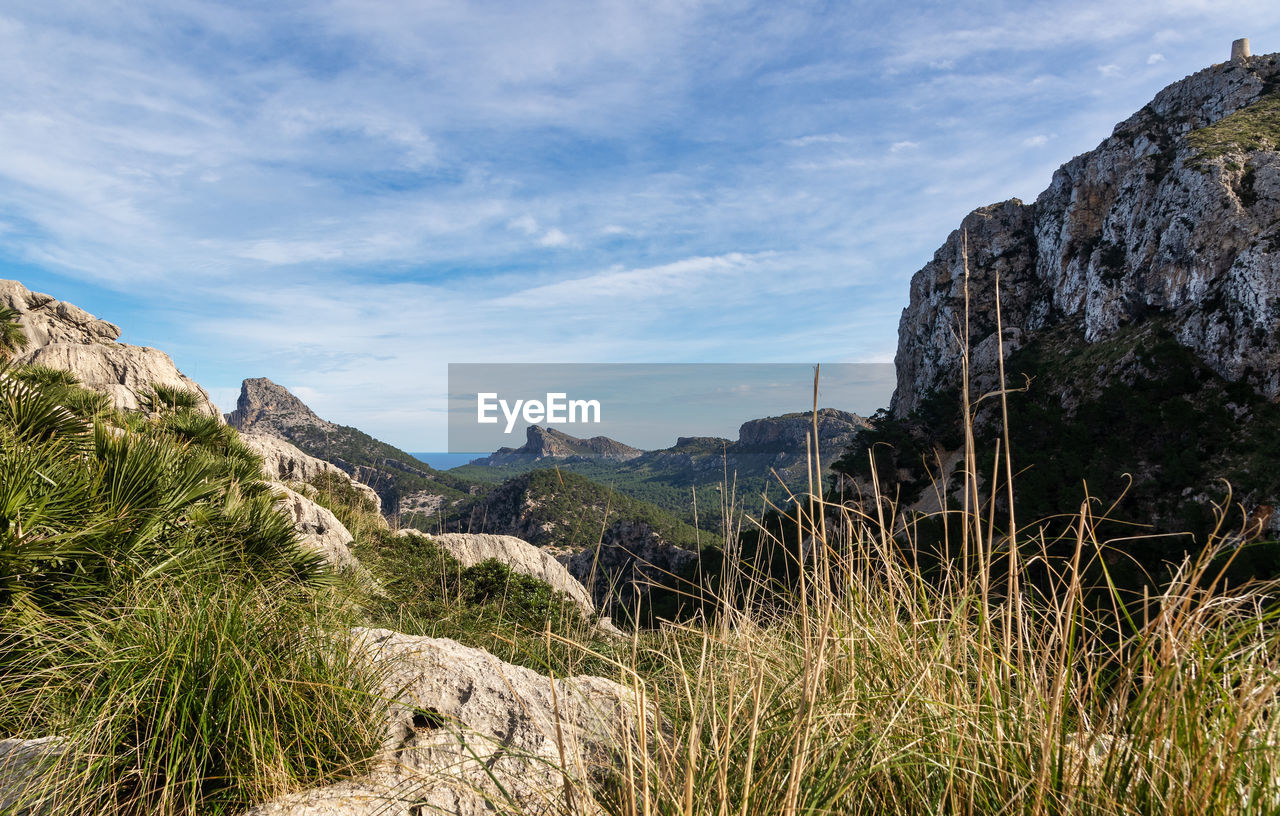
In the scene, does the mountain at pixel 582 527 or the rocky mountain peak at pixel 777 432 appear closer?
the mountain at pixel 582 527

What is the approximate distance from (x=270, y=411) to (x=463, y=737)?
345 feet

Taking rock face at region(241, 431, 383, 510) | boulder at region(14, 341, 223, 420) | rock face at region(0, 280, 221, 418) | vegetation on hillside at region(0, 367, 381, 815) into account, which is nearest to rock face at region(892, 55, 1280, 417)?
vegetation on hillside at region(0, 367, 381, 815)

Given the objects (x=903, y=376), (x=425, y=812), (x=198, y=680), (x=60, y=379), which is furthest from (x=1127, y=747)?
A: (x=903, y=376)

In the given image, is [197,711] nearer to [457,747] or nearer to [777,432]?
[457,747]

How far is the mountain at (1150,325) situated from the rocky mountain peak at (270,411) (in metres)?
70.5

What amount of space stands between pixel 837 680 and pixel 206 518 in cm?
437

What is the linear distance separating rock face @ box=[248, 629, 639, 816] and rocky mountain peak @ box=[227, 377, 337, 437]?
77588mm

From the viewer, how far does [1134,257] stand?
40.2 m

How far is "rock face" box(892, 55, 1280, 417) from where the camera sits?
31.5 m

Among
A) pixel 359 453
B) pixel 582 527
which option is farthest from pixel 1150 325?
pixel 359 453

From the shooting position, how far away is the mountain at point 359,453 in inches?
1879

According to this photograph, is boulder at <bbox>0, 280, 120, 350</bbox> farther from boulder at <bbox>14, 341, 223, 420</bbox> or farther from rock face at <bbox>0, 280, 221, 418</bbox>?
boulder at <bbox>14, 341, 223, 420</bbox>

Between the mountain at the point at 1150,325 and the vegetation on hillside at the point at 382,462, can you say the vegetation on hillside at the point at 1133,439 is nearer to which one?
the mountain at the point at 1150,325

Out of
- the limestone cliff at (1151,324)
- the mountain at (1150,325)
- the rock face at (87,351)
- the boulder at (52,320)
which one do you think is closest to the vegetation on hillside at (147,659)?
the rock face at (87,351)
